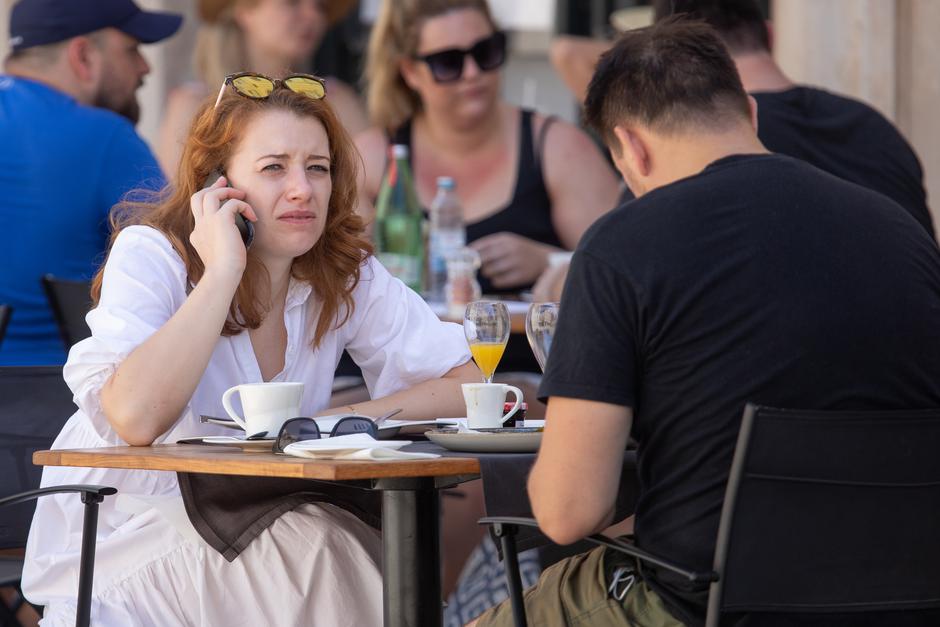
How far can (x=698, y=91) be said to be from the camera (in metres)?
2.21

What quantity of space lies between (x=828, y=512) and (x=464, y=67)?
3.24 metres

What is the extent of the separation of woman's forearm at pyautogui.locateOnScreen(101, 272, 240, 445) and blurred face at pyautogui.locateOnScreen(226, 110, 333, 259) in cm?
29

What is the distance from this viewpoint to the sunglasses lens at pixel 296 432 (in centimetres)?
227

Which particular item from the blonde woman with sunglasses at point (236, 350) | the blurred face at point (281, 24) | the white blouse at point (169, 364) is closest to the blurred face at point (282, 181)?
the blonde woman with sunglasses at point (236, 350)

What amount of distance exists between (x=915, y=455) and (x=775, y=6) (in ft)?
14.4

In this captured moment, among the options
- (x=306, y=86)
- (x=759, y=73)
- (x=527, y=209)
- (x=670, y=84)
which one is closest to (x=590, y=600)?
(x=670, y=84)

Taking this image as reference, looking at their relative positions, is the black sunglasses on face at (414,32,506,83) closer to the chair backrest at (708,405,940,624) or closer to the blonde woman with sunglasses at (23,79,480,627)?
the blonde woman with sunglasses at (23,79,480,627)

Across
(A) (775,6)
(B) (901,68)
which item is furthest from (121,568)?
(A) (775,6)

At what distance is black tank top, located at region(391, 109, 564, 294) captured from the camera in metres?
4.93

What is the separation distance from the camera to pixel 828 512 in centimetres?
194

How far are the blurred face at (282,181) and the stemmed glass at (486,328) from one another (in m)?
0.39

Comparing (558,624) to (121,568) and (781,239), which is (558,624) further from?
(121,568)

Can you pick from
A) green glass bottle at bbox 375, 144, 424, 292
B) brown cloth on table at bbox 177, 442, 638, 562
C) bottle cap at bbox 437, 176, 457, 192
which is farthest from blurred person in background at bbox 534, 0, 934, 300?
brown cloth on table at bbox 177, 442, 638, 562

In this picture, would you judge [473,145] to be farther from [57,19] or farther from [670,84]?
[670,84]
